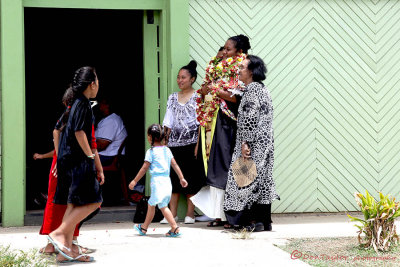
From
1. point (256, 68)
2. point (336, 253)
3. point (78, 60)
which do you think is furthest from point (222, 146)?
point (78, 60)

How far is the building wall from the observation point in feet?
29.3

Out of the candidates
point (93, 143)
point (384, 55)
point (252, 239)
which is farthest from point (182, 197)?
point (384, 55)

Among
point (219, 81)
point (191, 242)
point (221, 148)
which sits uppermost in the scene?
point (219, 81)

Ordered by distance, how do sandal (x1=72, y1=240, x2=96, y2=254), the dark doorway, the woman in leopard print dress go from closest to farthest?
sandal (x1=72, y1=240, x2=96, y2=254), the woman in leopard print dress, the dark doorway

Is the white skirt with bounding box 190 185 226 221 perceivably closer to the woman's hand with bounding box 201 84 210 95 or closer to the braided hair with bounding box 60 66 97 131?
the woman's hand with bounding box 201 84 210 95

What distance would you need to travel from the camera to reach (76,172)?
5.69 m

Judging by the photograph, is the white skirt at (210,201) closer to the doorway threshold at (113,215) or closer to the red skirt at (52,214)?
the doorway threshold at (113,215)

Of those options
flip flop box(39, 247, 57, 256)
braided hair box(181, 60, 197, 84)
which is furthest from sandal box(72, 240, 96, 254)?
braided hair box(181, 60, 197, 84)

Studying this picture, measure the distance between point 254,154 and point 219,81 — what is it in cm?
99

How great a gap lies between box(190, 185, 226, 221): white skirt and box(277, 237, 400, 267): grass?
1.27m

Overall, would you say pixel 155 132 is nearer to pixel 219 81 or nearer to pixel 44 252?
pixel 219 81

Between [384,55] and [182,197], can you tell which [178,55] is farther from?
[384,55]

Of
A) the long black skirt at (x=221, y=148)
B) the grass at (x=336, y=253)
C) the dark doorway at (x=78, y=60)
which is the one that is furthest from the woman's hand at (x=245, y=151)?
the dark doorway at (x=78, y=60)

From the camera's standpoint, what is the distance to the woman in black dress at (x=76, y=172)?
5.66 meters
